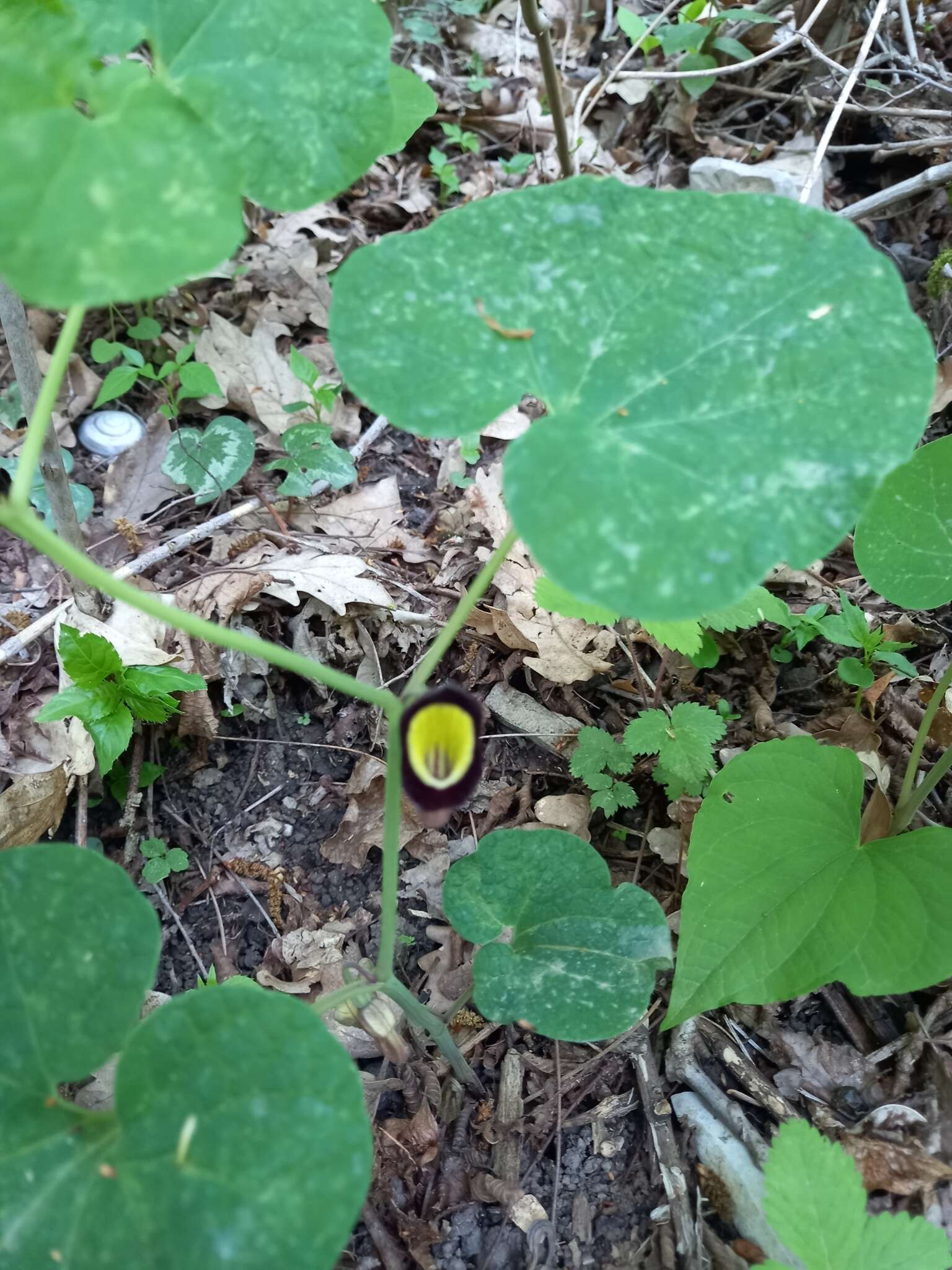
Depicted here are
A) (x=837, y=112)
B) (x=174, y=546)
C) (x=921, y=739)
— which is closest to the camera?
(x=921, y=739)

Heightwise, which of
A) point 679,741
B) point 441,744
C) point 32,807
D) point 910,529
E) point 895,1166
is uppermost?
point 441,744

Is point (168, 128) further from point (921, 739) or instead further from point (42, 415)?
point (921, 739)

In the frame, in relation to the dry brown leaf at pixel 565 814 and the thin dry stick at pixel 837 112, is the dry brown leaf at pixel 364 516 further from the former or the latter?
the thin dry stick at pixel 837 112

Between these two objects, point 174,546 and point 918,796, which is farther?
point 174,546

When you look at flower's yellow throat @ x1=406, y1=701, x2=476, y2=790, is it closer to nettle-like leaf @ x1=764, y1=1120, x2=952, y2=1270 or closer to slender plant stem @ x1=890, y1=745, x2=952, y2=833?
nettle-like leaf @ x1=764, y1=1120, x2=952, y2=1270

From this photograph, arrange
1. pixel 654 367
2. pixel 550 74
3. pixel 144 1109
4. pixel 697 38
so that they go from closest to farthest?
pixel 144 1109, pixel 654 367, pixel 550 74, pixel 697 38

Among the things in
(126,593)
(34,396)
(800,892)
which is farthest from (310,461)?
(800,892)

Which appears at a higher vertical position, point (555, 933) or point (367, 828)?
point (555, 933)

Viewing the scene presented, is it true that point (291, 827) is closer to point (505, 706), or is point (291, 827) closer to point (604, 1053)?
point (505, 706)
